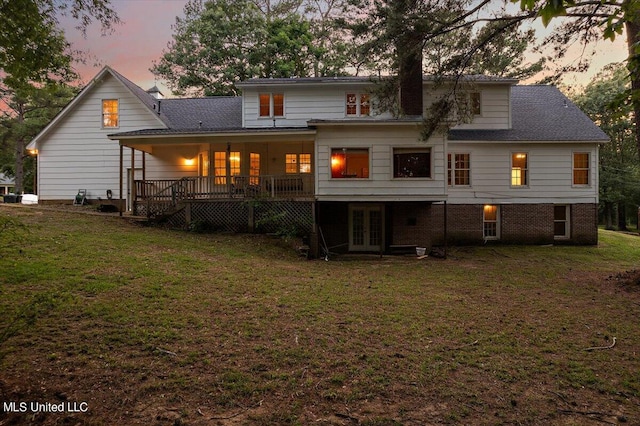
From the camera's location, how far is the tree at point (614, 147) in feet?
101

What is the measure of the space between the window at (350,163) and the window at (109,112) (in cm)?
1158

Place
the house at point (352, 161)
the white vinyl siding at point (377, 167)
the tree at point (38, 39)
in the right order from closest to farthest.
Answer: the tree at point (38, 39), the white vinyl siding at point (377, 167), the house at point (352, 161)

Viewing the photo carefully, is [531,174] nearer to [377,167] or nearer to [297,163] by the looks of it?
[377,167]

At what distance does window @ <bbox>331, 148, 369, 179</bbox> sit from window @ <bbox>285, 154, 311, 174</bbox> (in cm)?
274

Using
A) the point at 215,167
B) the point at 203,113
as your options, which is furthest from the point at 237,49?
the point at 215,167

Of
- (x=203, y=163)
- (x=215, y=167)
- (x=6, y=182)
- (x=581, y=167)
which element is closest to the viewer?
(x=215, y=167)

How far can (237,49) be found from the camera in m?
28.1

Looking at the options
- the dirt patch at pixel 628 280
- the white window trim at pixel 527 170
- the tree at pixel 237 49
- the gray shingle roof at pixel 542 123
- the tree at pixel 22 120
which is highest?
the tree at pixel 237 49

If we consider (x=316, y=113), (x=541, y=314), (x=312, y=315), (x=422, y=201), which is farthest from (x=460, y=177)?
(x=312, y=315)

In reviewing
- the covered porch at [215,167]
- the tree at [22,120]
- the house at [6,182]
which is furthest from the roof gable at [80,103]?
the house at [6,182]

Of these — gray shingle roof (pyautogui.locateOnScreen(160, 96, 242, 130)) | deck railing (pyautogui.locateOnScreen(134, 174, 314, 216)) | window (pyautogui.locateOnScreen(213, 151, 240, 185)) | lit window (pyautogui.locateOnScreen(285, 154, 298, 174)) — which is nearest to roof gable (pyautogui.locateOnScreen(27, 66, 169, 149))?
gray shingle roof (pyautogui.locateOnScreen(160, 96, 242, 130))

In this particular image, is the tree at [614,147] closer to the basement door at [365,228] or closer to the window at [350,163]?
the basement door at [365,228]

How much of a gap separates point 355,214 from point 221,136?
6.66 meters

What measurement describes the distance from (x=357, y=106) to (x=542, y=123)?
31.0 ft
